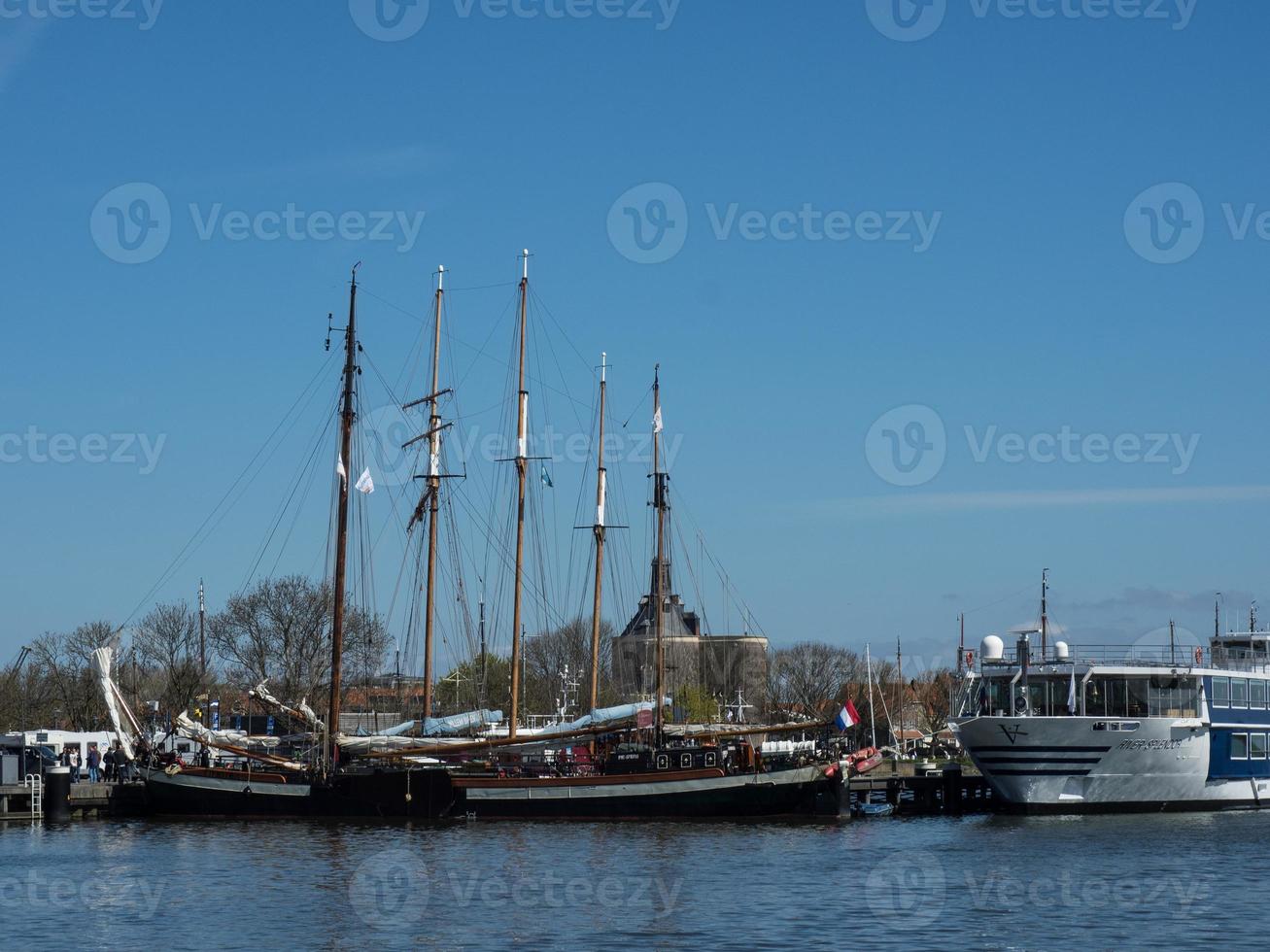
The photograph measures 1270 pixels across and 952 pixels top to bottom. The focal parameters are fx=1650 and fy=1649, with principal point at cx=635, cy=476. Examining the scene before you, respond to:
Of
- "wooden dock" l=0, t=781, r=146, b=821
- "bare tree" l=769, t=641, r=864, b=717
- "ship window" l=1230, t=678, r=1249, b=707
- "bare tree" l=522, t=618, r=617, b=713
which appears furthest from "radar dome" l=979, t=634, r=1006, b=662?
"bare tree" l=769, t=641, r=864, b=717

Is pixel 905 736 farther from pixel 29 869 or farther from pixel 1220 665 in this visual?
pixel 29 869

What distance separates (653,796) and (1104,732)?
17927mm

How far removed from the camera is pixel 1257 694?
70.7m

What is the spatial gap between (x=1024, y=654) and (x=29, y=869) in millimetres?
38769

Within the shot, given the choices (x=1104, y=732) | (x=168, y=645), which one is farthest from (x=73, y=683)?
(x=1104, y=732)

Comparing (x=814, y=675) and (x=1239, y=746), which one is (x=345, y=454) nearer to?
(x=1239, y=746)

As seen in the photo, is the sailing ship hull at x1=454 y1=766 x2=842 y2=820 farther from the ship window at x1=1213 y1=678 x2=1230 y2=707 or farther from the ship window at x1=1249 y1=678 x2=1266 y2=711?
the ship window at x1=1249 y1=678 x2=1266 y2=711

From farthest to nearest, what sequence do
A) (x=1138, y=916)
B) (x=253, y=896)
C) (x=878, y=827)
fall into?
(x=878, y=827) < (x=253, y=896) < (x=1138, y=916)

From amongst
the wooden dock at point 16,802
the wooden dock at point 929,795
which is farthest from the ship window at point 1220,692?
the wooden dock at point 16,802

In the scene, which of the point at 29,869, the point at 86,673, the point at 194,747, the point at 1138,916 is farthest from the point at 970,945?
the point at 86,673

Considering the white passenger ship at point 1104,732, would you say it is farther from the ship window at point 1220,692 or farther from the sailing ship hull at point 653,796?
the sailing ship hull at point 653,796

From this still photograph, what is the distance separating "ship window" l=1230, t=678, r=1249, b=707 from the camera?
69062 mm

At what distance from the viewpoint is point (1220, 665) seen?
7494 cm

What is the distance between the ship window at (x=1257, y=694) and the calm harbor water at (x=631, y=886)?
11.0 meters
